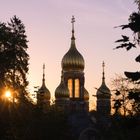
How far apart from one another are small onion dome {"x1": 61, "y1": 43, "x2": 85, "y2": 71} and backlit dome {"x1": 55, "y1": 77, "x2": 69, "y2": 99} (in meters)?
2.52

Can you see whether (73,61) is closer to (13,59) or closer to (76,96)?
(76,96)

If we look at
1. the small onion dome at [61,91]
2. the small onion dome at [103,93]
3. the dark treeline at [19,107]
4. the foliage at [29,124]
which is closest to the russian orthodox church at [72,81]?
the small onion dome at [61,91]

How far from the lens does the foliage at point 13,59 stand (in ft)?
162

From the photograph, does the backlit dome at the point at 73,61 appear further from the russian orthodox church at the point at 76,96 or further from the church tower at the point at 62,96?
the church tower at the point at 62,96

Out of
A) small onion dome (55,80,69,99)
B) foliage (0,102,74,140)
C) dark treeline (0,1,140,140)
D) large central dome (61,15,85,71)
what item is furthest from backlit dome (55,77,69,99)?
foliage (0,102,74,140)

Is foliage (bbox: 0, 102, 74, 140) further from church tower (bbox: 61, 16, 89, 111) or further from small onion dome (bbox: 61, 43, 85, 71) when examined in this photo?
church tower (bbox: 61, 16, 89, 111)

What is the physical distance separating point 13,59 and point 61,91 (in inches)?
1488

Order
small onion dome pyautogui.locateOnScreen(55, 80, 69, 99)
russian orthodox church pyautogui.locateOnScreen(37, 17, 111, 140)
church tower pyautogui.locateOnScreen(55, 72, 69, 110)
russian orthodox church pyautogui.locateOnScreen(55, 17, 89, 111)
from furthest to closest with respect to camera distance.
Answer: russian orthodox church pyautogui.locateOnScreen(55, 17, 89, 111) < small onion dome pyautogui.locateOnScreen(55, 80, 69, 99) < church tower pyautogui.locateOnScreen(55, 72, 69, 110) < russian orthodox church pyautogui.locateOnScreen(37, 17, 111, 140)

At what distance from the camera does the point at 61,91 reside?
88562 mm

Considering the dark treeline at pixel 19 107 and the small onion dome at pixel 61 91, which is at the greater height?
the small onion dome at pixel 61 91

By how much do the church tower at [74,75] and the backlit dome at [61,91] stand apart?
125cm

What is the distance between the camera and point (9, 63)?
4994cm

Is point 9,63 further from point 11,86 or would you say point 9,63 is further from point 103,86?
point 103,86

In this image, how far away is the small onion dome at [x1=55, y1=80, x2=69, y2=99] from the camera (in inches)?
3484
